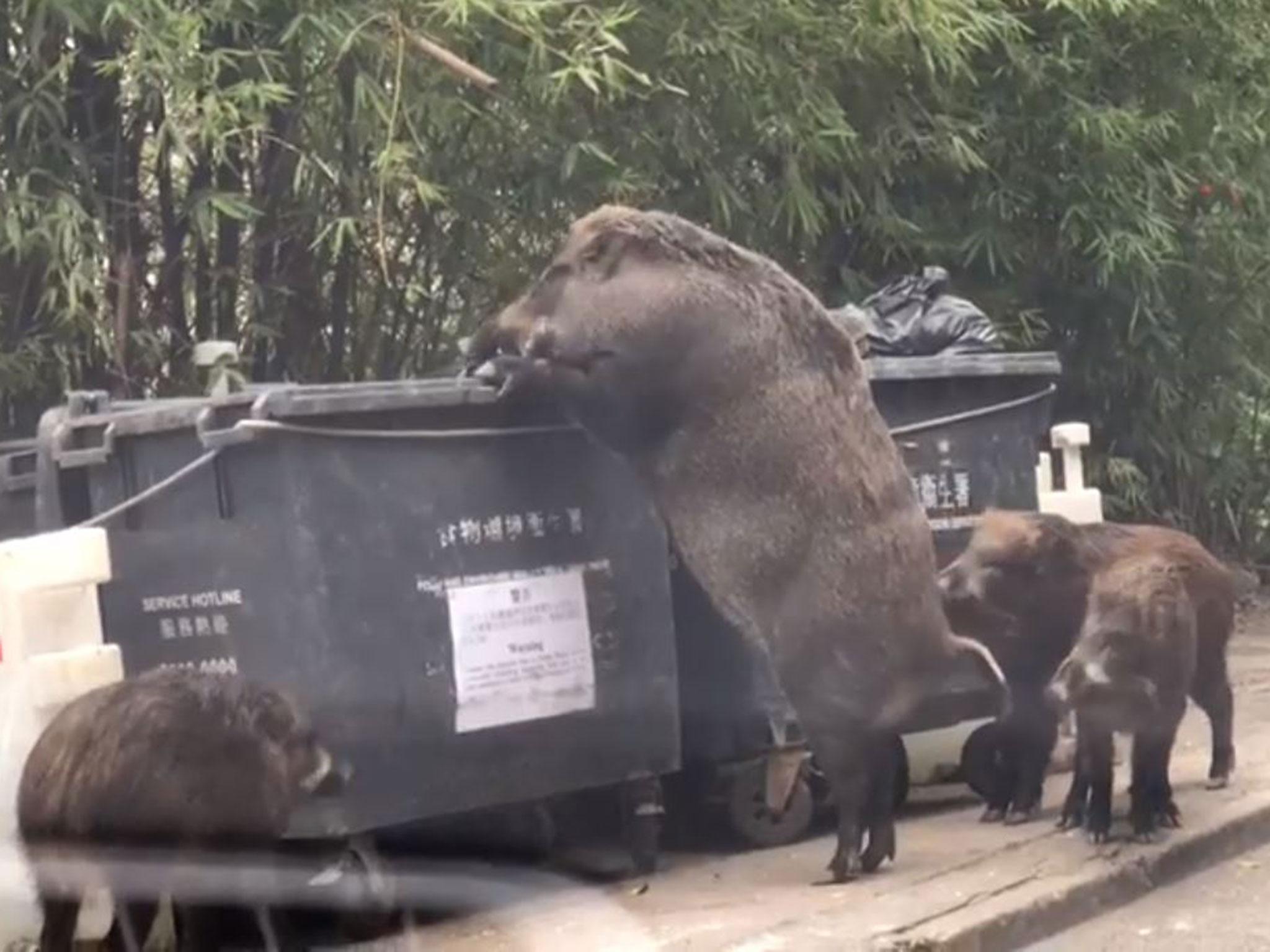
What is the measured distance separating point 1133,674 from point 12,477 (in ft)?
10.6

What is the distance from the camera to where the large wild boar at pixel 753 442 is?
268 inches

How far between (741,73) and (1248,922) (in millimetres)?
3434

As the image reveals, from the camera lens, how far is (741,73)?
29.1ft

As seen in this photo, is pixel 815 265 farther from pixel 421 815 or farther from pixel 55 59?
pixel 421 815

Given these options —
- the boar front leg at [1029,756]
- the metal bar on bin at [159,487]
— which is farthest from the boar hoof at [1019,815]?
the metal bar on bin at [159,487]

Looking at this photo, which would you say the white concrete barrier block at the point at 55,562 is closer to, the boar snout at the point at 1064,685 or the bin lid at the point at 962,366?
the bin lid at the point at 962,366

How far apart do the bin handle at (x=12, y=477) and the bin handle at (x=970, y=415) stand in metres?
2.59

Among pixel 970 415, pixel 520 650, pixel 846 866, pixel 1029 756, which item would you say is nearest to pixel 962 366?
pixel 970 415

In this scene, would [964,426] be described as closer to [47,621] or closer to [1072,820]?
[1072,820]

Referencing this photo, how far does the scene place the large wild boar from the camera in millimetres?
6801

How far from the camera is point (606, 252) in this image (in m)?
6.89

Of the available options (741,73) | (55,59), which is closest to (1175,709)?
(741,73)

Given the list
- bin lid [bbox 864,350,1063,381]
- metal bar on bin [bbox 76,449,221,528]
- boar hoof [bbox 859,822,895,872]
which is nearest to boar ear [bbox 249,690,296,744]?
metal bar on bin [bbox 76,449,221,528]

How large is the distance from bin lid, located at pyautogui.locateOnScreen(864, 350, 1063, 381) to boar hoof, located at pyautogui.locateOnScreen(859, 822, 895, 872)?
145 cm
